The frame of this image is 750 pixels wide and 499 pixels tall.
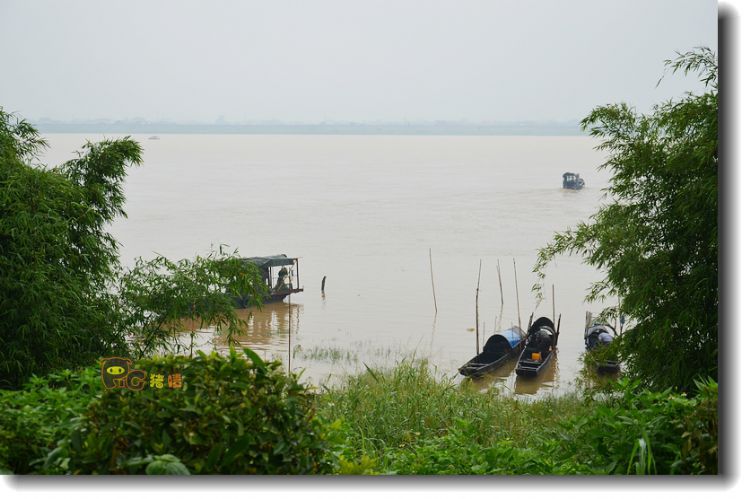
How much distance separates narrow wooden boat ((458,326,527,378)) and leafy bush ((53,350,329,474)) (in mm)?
6052

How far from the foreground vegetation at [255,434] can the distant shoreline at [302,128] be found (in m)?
1.37

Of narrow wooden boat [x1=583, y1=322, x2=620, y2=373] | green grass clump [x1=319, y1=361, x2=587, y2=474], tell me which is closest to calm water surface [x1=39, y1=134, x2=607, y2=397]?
narrow wooden boat [x1=583, y1=322, x2=620, y2=373]

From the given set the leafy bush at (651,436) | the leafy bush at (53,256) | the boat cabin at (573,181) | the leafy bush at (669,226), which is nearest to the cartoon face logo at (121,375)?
the leafy bush at (53,256)

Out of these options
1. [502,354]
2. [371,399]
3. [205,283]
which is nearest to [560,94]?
[371,399]

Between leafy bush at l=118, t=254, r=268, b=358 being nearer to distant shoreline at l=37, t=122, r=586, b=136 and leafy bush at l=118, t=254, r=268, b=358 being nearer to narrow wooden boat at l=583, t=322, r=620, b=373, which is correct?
distant shoreline at l=37, t=122, r=586, b=136

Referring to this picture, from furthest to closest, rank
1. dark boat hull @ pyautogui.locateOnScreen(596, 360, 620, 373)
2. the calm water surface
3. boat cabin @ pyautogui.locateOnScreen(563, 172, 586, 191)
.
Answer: dark boat hull @ pyautogui.locateOnScreen(596, 360, 620, 373), boat cabin @ pyautogui.locateOnScreen(563, 172, 586, 191), the calm water surface

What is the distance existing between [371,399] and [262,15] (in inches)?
71.8

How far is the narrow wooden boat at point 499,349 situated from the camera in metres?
8.40

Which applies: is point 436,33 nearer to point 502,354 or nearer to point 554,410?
point 554,410

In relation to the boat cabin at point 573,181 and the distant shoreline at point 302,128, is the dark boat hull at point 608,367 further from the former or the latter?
the distant shoreline at point 302,128

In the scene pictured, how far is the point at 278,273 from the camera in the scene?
6297 mm

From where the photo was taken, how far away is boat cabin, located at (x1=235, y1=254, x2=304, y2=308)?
18.6 feet

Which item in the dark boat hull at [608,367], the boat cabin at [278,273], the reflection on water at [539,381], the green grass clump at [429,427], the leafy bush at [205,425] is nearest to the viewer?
the leafy bush at [205,425]

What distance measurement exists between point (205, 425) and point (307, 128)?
79.0 inches
